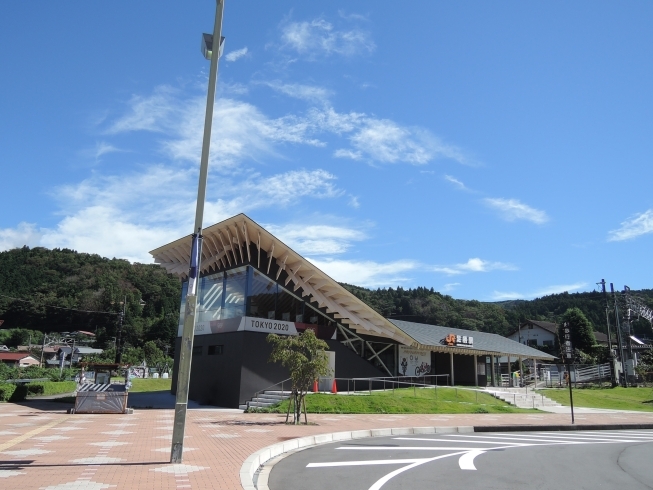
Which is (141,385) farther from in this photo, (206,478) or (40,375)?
(206,478)

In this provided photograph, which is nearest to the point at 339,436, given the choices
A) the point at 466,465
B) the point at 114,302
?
the point at 466,465

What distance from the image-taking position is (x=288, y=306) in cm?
2844

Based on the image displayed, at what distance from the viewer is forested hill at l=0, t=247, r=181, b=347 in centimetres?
9831

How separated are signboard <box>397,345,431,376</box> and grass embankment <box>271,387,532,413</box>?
218 inches

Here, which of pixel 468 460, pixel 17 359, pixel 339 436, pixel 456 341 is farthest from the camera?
pixel 17 359

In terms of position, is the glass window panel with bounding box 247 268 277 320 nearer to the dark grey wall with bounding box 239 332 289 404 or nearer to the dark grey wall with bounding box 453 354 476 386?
the dark grey wall with bounding box 239 332 289 404

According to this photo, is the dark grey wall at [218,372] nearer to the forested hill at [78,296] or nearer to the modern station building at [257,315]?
the modern station building at [257,315]

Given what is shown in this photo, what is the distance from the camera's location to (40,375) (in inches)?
1982

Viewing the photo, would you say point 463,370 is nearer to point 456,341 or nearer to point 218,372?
point 456,341

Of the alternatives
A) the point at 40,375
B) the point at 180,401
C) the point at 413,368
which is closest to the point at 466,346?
the point at 413,368

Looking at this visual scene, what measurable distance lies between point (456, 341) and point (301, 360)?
22.8 meters

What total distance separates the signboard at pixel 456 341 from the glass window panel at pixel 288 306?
12924 millimetres

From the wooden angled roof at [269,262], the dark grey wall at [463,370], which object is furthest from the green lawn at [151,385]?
the dark grey wall at [463,370]

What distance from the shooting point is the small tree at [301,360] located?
1716cm
